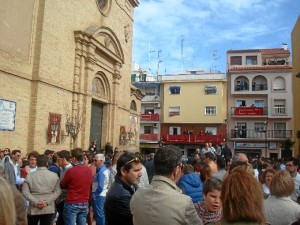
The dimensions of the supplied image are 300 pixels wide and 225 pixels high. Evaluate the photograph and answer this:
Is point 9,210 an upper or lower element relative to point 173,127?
lower

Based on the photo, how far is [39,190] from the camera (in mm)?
5551

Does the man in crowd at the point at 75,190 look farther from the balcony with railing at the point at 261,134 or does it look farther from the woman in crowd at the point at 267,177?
the balcony with railing at the point at 261,134

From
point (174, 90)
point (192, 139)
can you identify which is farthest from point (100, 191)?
point (174, 90)

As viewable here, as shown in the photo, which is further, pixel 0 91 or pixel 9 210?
pixel 0 91

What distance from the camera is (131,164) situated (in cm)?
396

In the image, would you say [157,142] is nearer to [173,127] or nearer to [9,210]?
[173,127]

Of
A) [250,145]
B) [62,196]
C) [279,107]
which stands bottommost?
[62,196]

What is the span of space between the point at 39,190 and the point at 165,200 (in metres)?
3.48

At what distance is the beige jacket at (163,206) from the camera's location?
267cm

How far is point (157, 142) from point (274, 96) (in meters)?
15.5

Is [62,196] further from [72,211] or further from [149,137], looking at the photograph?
[149,137]

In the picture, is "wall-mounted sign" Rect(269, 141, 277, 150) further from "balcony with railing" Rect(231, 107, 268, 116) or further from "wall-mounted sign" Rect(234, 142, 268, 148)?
"balcony with railing" Rect(231, 107, 268, 116)

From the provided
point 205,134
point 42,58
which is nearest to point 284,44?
point 205,134

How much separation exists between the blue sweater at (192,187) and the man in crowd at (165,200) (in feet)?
6.75
